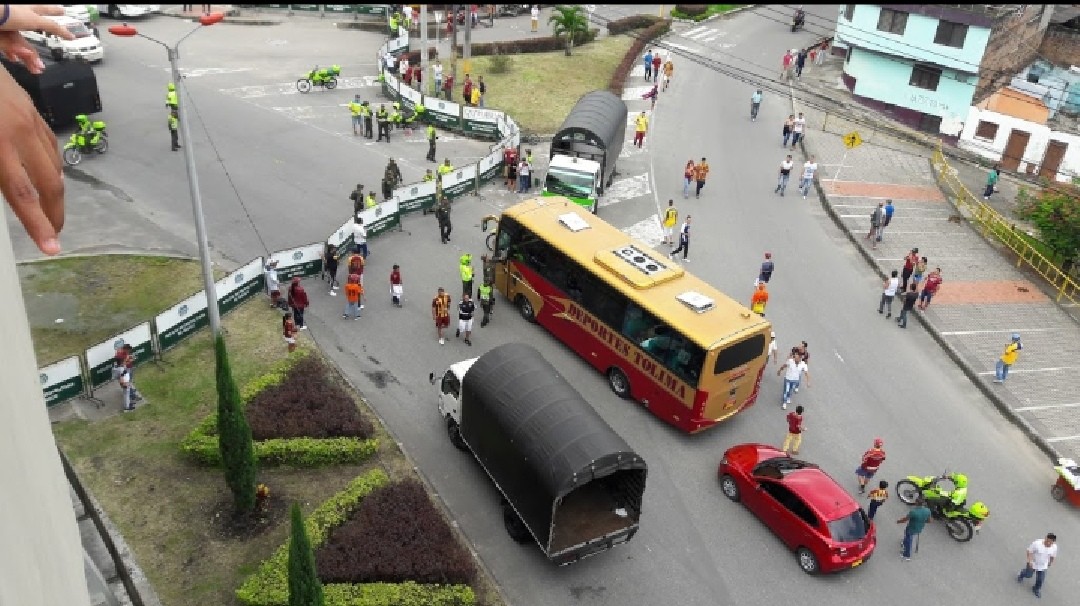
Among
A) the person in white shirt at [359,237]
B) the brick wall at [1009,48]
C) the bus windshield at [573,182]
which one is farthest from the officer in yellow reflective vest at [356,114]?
the brick wall at [1009,48]

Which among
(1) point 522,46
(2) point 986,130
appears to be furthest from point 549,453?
(1) point 522,46

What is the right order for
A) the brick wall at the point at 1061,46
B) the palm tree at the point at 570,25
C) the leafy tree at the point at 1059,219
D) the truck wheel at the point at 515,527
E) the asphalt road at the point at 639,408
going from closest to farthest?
the truck wheel at the point at 515,527 < the asphalt road at the point at 639,408 < the leafy tree at the point at 1059,219 < the palm tree at the point at 570,25 < the brick wall at the point at 1061,46

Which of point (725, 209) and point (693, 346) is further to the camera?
point (725, 209)

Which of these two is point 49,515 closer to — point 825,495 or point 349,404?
point 349,404

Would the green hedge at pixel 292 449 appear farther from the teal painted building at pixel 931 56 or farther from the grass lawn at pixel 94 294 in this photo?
the teal painted building at pixel 931 56

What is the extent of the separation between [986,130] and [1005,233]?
12325 millimetres

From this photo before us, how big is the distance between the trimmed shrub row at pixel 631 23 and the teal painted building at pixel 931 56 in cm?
1206

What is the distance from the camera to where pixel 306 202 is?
1097 inches

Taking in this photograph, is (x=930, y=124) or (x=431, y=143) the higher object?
(x=431, y=143)

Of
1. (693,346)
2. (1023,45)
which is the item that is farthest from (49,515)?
(1023,45)

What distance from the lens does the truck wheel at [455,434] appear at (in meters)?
17.7

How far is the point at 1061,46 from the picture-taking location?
46.6 metres

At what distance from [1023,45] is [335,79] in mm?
34098

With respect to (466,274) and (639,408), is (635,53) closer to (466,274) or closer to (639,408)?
(466,274)
